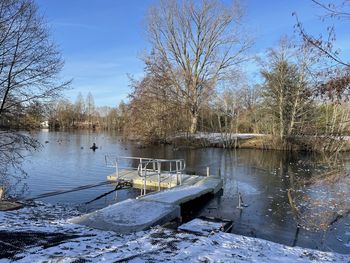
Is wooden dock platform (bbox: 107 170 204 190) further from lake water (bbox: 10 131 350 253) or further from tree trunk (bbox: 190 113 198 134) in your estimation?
tree trunk (bbox: 190 113 198 134)

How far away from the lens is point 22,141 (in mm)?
12484

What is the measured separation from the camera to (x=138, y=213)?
8.79 meters

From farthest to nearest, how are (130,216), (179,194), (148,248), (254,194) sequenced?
(254,194)
(179,194)
(130,216)
(148,248)

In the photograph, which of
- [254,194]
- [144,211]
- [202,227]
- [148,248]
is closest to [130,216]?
[144,211]

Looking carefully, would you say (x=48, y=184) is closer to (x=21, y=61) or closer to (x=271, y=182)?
(x=21, y=61)

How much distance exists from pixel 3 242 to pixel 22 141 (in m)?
7.43

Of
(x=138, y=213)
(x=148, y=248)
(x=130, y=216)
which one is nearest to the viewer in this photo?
(x=148, y=248)

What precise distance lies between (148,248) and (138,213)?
3014 millimetres

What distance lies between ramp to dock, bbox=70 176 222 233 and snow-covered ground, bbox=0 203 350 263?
1.45 ft

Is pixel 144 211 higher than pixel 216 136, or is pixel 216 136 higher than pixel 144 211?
pixel 216 136

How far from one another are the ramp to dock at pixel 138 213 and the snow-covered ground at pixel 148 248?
443 millimetres

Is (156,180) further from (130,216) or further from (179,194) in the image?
(130,216)

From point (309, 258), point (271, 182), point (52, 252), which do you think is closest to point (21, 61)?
point (52, 252)

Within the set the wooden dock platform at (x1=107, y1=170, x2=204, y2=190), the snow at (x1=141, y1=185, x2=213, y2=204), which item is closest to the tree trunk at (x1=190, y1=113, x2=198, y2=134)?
the wooden dock platform at (x1=107, y1=170, x2=204, y2=190)
